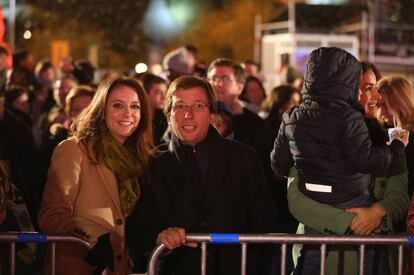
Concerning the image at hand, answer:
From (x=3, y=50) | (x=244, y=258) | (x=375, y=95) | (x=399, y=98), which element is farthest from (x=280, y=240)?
(x=3, y=50)

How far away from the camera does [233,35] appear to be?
5691 cm

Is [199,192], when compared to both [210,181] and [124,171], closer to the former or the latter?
[210,181]

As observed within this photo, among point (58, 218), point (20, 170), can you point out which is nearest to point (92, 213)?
point (58, 218)

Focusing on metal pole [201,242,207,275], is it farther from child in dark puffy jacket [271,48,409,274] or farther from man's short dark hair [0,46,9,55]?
man's short dark hair [0,46,9,55]

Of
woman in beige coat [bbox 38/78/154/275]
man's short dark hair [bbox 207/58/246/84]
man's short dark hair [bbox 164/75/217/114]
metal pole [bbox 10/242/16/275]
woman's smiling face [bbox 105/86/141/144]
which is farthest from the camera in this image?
man's short dark hair [bbox 207/58/246/84]

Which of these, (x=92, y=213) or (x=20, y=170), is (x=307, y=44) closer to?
(x=20, y=170)

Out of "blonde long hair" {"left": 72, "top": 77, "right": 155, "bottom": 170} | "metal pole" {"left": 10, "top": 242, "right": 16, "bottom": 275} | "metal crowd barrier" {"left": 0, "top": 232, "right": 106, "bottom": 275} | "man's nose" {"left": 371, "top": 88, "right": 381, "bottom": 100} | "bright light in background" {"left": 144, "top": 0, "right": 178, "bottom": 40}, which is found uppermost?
"bright light in background" {"left": 144, "top": 0, "right": 178, "bottom": 40}

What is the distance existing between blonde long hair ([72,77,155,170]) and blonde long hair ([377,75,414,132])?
1.88 m

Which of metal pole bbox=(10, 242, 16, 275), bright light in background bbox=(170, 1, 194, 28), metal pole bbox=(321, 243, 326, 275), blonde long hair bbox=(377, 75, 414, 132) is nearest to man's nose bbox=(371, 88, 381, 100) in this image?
blonde long hair bbox=(377, 75, 414, 132)

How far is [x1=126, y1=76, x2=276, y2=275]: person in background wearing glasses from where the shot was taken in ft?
17.4

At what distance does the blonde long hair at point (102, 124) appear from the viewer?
5664 mm

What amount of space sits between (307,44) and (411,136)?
20.5 m

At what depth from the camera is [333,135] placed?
503cm

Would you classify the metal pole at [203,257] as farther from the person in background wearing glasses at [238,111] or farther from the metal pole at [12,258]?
the person in background wearing glasses at [238,111]
